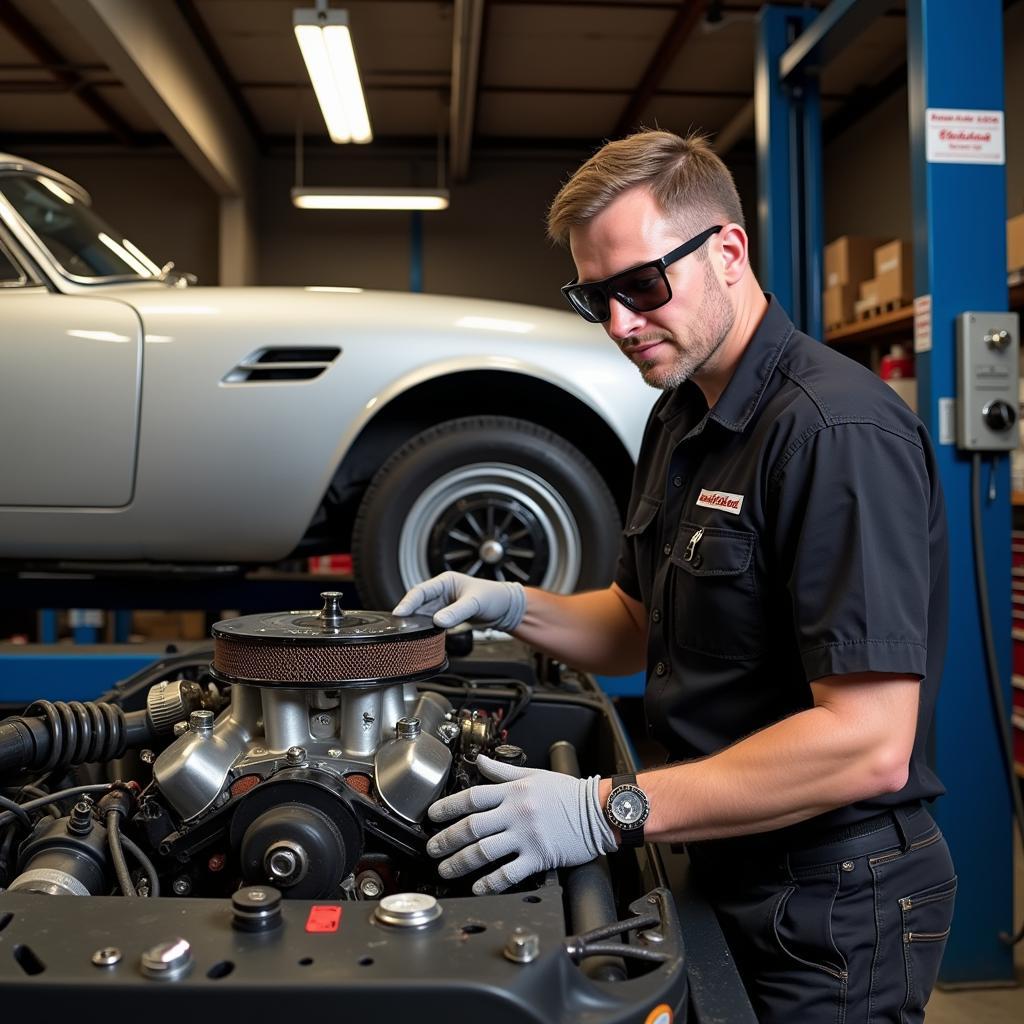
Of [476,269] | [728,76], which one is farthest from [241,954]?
[476,269]

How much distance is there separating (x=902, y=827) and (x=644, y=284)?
80 centimetres

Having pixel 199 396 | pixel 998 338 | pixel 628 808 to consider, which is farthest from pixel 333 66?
pixel 628 808

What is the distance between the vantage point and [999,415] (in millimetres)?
2410

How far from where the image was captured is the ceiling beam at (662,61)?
634 cm

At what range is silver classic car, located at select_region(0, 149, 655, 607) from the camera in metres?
2.69

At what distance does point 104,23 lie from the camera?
4781 millimetres

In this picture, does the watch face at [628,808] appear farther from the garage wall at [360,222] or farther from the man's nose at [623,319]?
the garage wall at [360,222]

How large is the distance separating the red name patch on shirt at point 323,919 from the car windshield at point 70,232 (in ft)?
8.44

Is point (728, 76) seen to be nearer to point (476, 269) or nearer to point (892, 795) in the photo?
point (476, 269)

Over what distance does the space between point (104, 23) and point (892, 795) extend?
16.9ft

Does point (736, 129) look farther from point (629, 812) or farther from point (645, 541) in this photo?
point (629, 812)

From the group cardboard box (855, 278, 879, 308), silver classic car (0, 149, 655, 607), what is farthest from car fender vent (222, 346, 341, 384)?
cardboard box (855, 278, 879, 308)


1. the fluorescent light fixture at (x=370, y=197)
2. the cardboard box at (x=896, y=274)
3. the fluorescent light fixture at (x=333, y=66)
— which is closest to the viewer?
the fluorescent light fixture at (x=333, y=66)

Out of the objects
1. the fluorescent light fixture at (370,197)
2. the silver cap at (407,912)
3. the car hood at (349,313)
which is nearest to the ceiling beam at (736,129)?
the fluorescent light fixture at (370,197)
